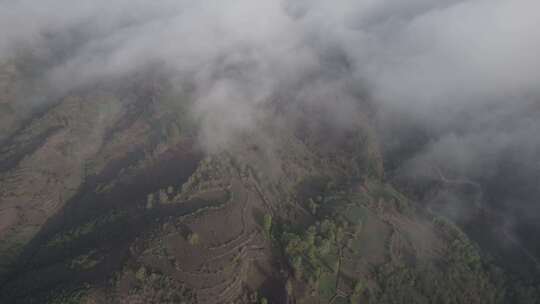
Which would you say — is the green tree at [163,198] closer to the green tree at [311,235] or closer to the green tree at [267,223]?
the green tree at [267,223]

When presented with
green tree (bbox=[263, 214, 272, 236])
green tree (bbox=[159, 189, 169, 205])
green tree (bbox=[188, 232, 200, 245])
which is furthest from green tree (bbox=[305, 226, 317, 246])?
green tree (bbox=[159, 189, 169, 205])

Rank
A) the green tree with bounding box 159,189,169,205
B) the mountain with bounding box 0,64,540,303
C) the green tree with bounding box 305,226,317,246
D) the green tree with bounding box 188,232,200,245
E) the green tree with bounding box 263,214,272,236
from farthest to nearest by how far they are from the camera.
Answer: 1. the green tree with bounding box 159,189,169,205
2. the green tree with bounding box 263,214,272,236
3. the green tree with bounding box 305,226,317,246
4. the green tree with bounding box 188,232,200,245
5. the mountain with bounding box 0,64,540,303

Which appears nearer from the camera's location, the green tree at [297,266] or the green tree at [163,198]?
the green tree at [297,266]

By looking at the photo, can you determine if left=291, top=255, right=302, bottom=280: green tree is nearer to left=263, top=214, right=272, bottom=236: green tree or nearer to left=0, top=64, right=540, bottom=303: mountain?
left=0, top=64, right=540, bottom=303: mountain

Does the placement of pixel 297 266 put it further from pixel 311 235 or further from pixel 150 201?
pixel 150 201

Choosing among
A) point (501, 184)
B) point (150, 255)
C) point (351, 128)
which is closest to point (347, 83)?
point (351, 128)

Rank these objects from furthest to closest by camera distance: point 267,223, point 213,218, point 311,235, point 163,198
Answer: point 163,198
point 267,223
point 311,235
point 213,218

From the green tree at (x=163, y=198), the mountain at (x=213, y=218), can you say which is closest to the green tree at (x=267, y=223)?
the mountain at (x=213, y=218)

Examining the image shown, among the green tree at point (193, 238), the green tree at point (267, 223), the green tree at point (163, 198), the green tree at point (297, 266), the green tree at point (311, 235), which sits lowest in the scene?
the green tree at point (297, 266)

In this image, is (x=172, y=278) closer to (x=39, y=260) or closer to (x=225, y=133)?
(x=39, y=260)

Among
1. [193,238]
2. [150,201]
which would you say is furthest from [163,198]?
[193,238]

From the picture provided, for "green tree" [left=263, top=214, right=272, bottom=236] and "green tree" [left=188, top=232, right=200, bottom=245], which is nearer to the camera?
"green tree" [left=188, top=232, right=200, bottom=245]

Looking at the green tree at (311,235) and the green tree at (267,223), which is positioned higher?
the green tree at (267,223)
